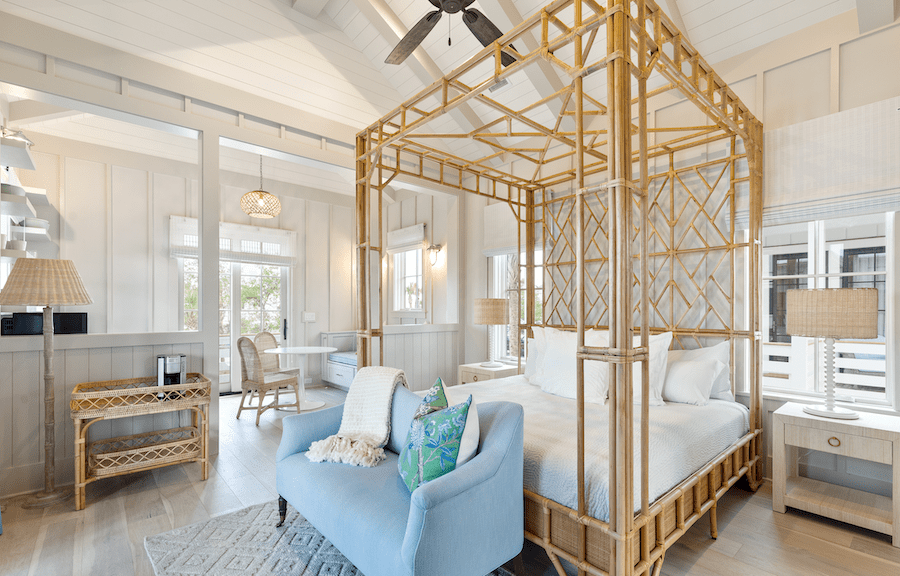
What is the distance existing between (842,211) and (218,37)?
478 cm

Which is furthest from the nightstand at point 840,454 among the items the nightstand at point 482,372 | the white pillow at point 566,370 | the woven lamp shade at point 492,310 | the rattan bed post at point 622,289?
the woven lamp shade at point 492,310

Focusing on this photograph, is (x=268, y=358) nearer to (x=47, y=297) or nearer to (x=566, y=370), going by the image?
(x=47, y=297)

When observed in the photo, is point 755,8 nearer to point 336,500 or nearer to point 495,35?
point 495,35

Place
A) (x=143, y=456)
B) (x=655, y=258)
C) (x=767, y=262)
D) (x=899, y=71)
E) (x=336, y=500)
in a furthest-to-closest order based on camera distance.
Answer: (x=655, y=258), (x=767, y=262), (x=143, y=456), (x=899, y=71), (x=336, y=500)

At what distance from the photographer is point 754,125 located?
302 centimetres

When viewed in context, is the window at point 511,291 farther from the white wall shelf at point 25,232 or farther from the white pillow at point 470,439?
the white wall shelf at point 25,232

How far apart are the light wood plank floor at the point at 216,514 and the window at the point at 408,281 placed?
3.59m

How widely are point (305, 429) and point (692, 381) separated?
7.98 feet

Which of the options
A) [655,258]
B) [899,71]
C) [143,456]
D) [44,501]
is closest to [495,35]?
[655,258]

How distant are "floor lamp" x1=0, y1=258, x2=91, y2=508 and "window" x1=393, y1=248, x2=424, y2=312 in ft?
13.4

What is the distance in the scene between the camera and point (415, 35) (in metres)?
2.97

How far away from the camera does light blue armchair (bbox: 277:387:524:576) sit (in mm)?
1540

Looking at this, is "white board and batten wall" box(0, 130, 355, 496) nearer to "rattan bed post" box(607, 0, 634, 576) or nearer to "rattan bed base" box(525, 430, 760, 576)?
"rattan bed base" box(525, 430, 760, 576)

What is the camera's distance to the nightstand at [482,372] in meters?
4.41
